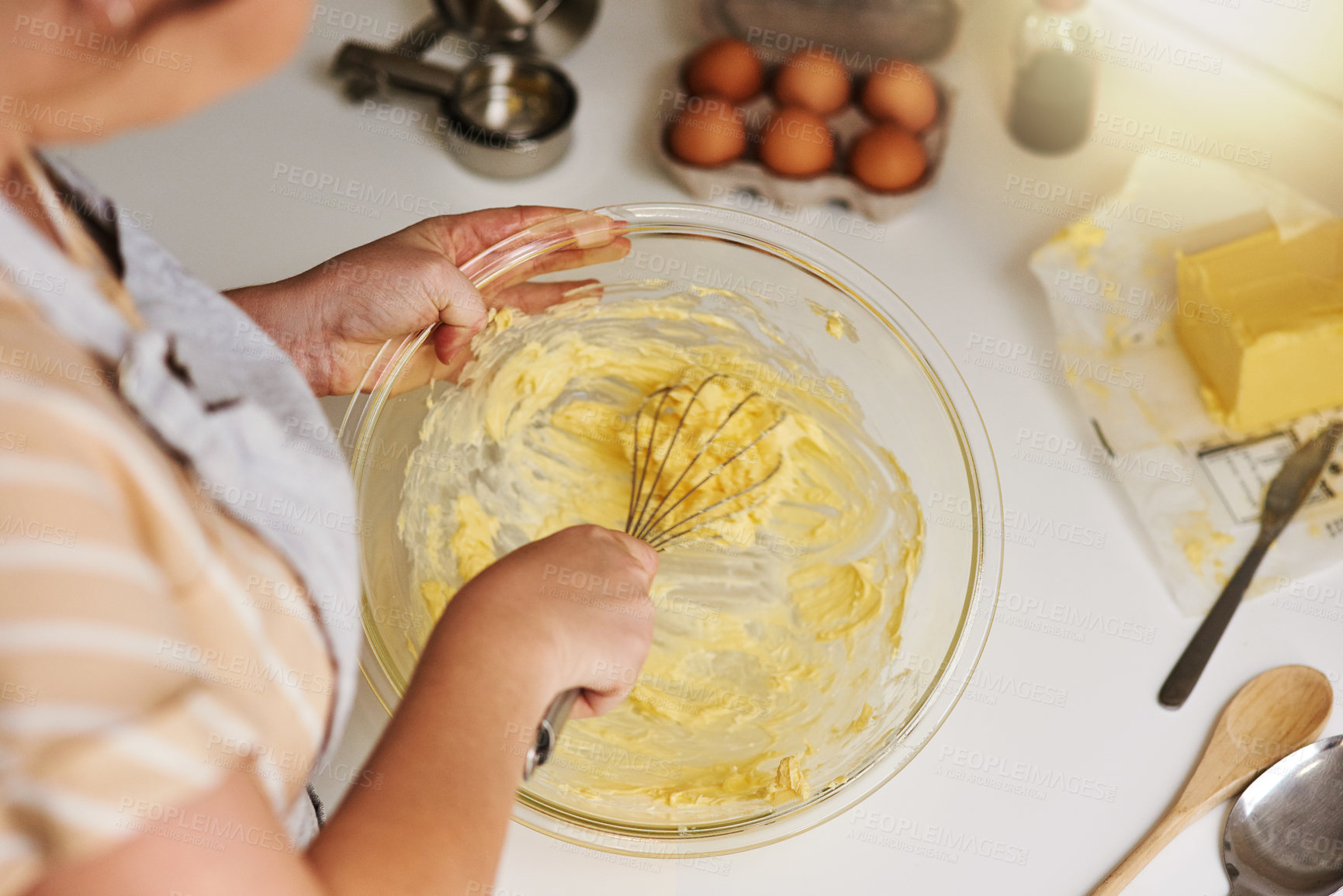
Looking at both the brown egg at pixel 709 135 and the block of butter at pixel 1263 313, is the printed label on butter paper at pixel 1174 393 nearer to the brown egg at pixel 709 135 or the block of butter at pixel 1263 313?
the block of butter at pixel 1263 313

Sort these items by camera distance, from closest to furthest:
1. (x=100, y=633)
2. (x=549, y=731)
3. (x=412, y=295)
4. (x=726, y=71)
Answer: (x=100, y=633) < (x=549, y=731) < (x=412, y=295) < (x=726, y=71)

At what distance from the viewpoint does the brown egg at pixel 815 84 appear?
91cm

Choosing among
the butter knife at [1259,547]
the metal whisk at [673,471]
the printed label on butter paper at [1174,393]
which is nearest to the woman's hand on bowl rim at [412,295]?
the metal whisk at [673,471]

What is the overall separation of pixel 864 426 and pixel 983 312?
22 cm

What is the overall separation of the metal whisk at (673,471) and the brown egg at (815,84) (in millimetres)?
310

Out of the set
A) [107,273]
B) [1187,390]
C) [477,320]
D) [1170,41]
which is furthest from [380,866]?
[1170,41]

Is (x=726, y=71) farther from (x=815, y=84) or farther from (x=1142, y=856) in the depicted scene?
(x=1142, y=856)

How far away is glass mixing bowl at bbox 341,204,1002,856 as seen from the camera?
0.67m

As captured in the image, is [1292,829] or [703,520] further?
[703,520]

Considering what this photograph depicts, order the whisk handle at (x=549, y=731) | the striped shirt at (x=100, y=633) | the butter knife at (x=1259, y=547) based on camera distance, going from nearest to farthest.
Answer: the striped shirt at (x=100, y=633)
the whisk handle at (x=549, y=731)
the butter knife at (x=1259, y=547)

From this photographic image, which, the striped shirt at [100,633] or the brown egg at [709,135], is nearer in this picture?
the striped shirt at [100,633]

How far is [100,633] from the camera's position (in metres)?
0.33

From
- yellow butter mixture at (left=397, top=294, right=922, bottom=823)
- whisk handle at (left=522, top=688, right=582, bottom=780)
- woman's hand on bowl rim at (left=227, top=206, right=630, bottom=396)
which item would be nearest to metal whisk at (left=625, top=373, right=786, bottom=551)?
yellow butter mixture at (left=397, top=294, right=922, bottom=823)

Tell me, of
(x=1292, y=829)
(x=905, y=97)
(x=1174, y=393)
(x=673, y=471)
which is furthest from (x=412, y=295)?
(x=1292, y=829)
